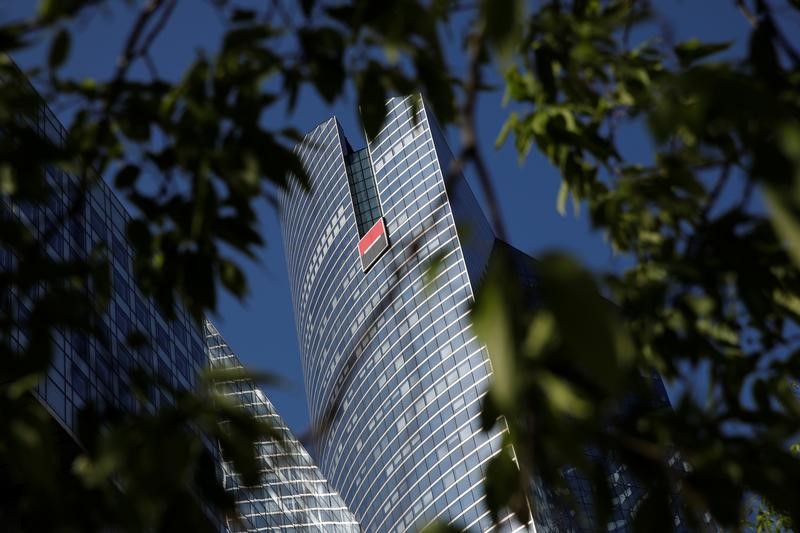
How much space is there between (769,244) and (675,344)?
0.46 m

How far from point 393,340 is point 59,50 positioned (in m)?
118

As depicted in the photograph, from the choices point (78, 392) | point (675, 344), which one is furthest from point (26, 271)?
point (78, 392)

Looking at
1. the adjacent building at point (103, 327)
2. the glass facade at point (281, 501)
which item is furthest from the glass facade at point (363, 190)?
the adjacent building at point (103, 327)

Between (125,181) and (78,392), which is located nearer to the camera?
(125,181)

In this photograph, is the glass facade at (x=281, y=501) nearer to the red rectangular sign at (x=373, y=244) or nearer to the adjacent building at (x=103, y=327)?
the adjacent building at (x=103, y=327)

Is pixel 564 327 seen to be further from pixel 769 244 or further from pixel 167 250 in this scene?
pixel 167 250

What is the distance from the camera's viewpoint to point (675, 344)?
125 inches

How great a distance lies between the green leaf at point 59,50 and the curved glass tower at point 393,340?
304ft

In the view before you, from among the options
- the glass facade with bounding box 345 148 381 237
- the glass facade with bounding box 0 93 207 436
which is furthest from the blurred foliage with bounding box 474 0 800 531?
the glass facade with bounding box 345 148 381 237

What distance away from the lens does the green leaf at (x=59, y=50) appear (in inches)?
105

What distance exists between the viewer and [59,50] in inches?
105

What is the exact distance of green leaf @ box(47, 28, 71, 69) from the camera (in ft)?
8.77

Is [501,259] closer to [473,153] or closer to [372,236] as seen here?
[473,153]

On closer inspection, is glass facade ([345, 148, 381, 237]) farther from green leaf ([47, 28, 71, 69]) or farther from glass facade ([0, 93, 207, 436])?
green leaf ([47, 28, 71, 69])
